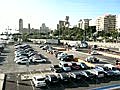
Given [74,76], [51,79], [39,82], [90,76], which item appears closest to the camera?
[39,82]

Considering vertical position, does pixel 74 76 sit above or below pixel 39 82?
above

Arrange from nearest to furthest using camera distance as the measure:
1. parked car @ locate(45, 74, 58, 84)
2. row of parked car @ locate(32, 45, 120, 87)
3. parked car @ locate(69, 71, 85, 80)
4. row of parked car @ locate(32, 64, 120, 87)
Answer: row of parked car @ locate(32, 64, 120, 87) < parked car @ locate(45, 74, 58, 84) < row of parked car @ locate(32, 45, 120, 87) < parked car @ locate(69, 71, 85, 80)

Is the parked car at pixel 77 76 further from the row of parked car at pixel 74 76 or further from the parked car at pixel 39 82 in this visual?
the parked car at pixel 39 82

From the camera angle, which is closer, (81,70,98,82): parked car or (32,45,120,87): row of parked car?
(32,45,120,87): row of parked car

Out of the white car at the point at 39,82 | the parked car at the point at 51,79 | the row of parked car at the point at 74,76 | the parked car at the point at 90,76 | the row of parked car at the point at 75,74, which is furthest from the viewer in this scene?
the parked car at the point at 90,76

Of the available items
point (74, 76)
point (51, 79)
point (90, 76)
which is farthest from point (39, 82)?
point (90, 76)

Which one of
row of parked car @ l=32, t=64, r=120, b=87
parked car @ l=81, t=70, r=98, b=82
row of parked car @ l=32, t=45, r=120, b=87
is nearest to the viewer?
row of parked car @ l=32, t=64, r=120, b=87

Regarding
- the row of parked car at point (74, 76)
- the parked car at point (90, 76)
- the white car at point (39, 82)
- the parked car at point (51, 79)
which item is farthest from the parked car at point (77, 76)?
the white car at point (39, 82)

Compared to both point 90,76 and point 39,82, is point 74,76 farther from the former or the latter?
point 39,82

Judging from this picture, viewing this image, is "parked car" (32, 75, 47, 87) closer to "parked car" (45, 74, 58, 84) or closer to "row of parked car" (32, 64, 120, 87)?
"row of parked car" (32, 64, 120, 87)

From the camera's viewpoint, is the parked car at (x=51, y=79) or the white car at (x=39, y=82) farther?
the parked car at (x=51, y=79)

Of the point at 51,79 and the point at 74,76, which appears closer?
the point at 51,79

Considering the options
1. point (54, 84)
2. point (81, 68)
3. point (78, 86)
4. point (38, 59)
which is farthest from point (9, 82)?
point (38, 59)

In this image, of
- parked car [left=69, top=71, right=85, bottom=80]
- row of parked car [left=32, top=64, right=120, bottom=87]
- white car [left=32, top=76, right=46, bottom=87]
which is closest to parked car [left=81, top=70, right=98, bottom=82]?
row of parked car [left=32, top=64, right=120, bottom=87]
